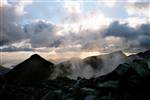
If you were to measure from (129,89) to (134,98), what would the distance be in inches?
37.6

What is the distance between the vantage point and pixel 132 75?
29203 mm

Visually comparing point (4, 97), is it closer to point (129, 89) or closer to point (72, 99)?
point (72, 99)

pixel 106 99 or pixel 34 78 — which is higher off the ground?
pixel 106 99

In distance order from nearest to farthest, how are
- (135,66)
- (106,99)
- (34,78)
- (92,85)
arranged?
1. (106,99)
2. (135,66)
3. (92,85)
4. (34,78)

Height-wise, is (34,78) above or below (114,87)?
below

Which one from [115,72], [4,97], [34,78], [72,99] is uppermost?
[115,72]

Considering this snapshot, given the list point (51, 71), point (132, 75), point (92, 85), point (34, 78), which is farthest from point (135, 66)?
point (51, 71)

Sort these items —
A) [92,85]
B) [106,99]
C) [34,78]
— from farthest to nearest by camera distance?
[34,78] < [92,85] < [106,99]

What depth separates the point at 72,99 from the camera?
3042 centimetres

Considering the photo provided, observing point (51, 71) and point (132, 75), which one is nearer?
point (132, 75)

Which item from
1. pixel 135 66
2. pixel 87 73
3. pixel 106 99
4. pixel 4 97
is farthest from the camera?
pixel 87 73

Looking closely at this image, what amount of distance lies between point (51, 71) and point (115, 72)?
550 feet

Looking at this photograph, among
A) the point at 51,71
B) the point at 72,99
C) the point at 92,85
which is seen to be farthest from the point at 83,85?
the point at 51,71

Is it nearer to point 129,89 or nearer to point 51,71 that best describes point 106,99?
point 129,89
